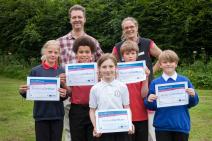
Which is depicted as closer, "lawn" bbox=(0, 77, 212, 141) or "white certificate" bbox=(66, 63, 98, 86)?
"white certificate" bbox=(66, 63, 98, 86)

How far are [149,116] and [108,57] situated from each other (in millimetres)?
1104

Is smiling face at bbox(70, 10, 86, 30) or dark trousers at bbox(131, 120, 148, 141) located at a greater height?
smiling face at bbox(70, 10, 86, 30)

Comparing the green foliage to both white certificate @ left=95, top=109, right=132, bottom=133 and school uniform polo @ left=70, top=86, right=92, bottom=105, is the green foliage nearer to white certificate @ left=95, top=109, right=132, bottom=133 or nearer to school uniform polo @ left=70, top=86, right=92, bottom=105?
school uniform polo @ left=70, top=86, right=92, bottom=105

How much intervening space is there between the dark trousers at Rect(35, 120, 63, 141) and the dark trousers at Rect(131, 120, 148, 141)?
3.20 feet

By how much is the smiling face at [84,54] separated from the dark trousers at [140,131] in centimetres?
99

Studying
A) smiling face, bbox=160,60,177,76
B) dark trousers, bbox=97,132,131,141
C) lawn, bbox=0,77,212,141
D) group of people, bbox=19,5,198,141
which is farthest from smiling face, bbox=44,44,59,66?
lawn, bbox=0,77,212,141

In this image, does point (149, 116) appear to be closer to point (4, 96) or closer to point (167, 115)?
point (167, 115)

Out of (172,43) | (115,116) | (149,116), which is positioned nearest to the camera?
(115,116)

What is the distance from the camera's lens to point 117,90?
5176 mm

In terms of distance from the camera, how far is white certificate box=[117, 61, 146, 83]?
5.55m

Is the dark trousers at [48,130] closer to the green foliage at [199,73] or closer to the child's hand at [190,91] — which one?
the child's hand at [190,91]

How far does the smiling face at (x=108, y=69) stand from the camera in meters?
5.15

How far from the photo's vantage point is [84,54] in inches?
221

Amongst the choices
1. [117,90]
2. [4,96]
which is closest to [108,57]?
[117,90]
